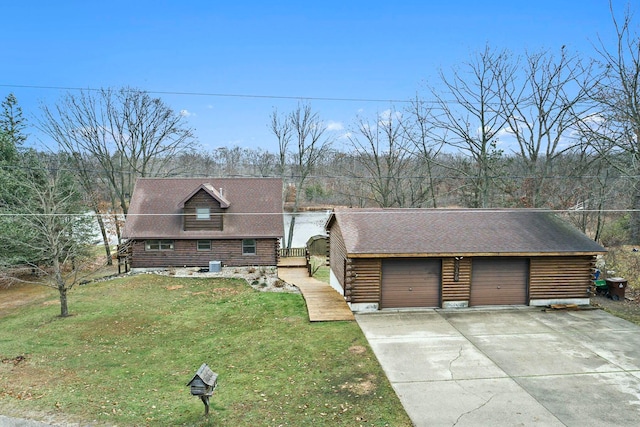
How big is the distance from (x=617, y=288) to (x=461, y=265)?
283 inches

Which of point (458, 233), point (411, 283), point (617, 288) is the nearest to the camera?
point (411, 283)

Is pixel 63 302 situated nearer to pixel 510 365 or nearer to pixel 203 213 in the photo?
pixel 203 213

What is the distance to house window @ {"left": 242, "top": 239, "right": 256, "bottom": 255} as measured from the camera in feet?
77.0

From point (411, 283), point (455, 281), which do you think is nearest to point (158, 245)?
point (411, 283)

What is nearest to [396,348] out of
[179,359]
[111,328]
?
[179,359]

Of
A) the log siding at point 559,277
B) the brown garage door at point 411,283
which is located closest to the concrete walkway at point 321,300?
the brown garage door at point 411,283

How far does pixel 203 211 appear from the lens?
23.4 meters

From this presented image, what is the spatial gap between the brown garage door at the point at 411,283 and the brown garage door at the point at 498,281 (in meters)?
1.51

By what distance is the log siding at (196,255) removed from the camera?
2334cm

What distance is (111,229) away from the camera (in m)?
31.8

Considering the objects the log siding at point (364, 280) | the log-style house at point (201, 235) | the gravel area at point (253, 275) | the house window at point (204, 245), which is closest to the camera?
the log siding at point (364, 280)

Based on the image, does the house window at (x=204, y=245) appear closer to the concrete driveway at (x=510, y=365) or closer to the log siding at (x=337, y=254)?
the log siding at (x=337, y=254)

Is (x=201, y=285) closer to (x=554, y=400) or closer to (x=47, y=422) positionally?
(x=47, y=422)

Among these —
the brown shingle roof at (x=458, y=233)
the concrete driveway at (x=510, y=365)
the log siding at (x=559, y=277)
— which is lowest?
the concrete driveway at (x=510, y=365)
